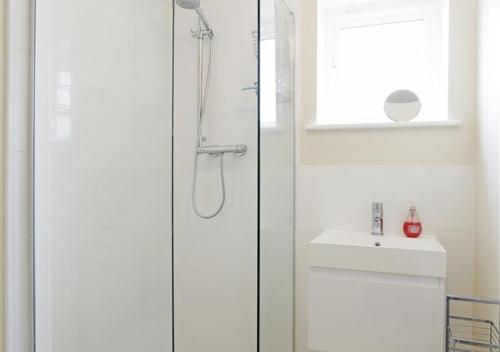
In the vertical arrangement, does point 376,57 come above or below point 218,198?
above

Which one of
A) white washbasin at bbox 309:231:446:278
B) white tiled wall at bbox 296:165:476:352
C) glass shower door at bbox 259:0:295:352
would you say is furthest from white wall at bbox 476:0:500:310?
glass shower door at bbox 259:0:295:352

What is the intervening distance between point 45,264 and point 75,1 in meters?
0.89

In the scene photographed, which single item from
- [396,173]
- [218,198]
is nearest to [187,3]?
[218,198]

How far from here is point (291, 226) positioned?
1.73 metres

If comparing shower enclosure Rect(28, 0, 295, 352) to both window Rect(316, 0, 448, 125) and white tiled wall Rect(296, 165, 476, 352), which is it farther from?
window Rect(316, 0, 448, 125)

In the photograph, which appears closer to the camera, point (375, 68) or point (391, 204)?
point (391, 204)

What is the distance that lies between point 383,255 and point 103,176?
1.10 meters

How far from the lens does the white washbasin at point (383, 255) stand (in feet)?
4.39

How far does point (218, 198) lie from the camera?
1812 mm

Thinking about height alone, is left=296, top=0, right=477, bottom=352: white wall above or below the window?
below

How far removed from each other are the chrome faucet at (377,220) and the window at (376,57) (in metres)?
0.46

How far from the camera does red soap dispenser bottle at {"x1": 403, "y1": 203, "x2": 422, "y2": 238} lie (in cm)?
159

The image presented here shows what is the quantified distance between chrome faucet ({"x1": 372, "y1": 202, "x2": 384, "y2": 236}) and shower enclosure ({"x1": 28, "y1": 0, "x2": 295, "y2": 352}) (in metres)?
0.37

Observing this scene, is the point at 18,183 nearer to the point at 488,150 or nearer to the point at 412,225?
the point at 412,225
